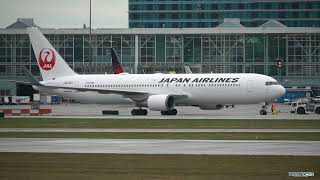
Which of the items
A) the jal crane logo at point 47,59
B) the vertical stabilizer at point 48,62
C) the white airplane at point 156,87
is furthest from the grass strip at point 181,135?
the jal crane logo at point 47,59

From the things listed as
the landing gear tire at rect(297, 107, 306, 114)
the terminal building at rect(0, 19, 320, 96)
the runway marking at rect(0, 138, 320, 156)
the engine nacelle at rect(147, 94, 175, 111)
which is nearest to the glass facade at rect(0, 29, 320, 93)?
the terminal building at rect(0, 19, 320, 96)

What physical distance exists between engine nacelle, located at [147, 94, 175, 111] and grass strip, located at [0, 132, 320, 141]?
25.3m

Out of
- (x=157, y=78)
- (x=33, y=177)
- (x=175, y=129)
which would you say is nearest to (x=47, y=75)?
(x=157, y=78)

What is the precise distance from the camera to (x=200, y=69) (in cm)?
12762

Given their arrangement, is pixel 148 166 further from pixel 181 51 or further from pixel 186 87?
pixel 181 51

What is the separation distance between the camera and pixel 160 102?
6975 cm

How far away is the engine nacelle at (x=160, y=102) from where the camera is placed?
69688 millimetres

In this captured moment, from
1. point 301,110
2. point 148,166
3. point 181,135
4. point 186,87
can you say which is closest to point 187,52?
point 301,110

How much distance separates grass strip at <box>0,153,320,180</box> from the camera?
24734mm

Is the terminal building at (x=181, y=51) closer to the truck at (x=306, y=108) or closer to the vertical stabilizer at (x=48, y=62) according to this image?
the vertical stabilizer at (x=48, y=62)

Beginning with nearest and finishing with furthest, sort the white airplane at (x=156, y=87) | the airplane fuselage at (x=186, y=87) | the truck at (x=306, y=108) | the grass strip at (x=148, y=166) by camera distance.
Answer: the grass strip at (x=148, y=166) → the airplane fuselage at (x=186, y=87) → the white airplane at (x=156, y=87) → the truck at (x=306, y=108)

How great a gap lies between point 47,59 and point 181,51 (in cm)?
5321

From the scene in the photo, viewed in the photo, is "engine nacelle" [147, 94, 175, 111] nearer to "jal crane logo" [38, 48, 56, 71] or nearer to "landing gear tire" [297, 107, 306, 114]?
"landing gear tire" [297, 107, 306, 114]

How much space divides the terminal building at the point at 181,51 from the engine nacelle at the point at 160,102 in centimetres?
5615
